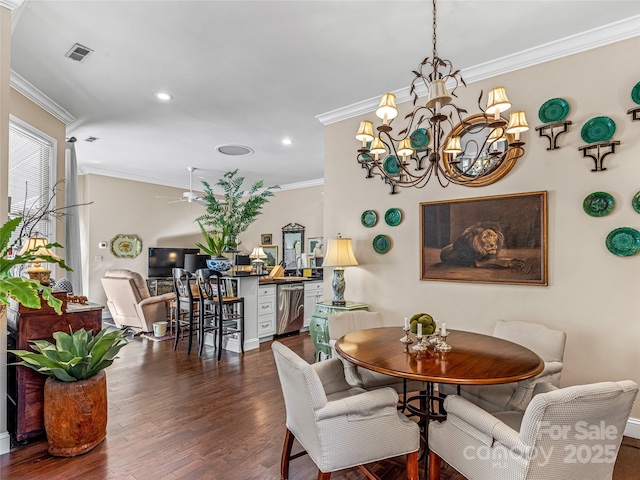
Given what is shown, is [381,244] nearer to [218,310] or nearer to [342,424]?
[342,424]

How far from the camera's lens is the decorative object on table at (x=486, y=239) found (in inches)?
114

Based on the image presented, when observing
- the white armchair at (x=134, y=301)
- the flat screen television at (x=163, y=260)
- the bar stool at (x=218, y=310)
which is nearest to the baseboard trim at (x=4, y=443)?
the bar stool at (x=218, y=310)

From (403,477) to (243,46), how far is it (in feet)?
10.8

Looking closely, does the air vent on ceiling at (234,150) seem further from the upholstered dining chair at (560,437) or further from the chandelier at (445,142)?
the upholstered dining chair at (560,437)

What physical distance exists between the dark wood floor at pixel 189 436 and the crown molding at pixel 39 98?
3.06 meters

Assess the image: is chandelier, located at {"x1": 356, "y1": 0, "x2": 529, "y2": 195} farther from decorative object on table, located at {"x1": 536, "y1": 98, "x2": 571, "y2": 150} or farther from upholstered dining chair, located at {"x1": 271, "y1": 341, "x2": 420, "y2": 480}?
upholstered dining chair, located at {"x1": 271, "y1": 341, "x2": 420, "y2": 480}

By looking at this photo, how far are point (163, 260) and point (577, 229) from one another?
7381mm

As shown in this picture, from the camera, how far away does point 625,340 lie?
257 cm

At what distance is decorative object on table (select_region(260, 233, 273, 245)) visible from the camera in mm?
8625

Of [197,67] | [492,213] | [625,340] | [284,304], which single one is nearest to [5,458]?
[197,67]

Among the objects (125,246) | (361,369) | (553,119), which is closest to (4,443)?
(361,369)

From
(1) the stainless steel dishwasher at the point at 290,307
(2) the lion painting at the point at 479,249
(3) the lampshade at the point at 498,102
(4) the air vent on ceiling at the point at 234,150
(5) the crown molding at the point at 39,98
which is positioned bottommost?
(1) the stainless steel dishwasher at the point at 290,307

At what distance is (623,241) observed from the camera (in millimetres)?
2568

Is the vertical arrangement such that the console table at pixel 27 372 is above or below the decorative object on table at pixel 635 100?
below
